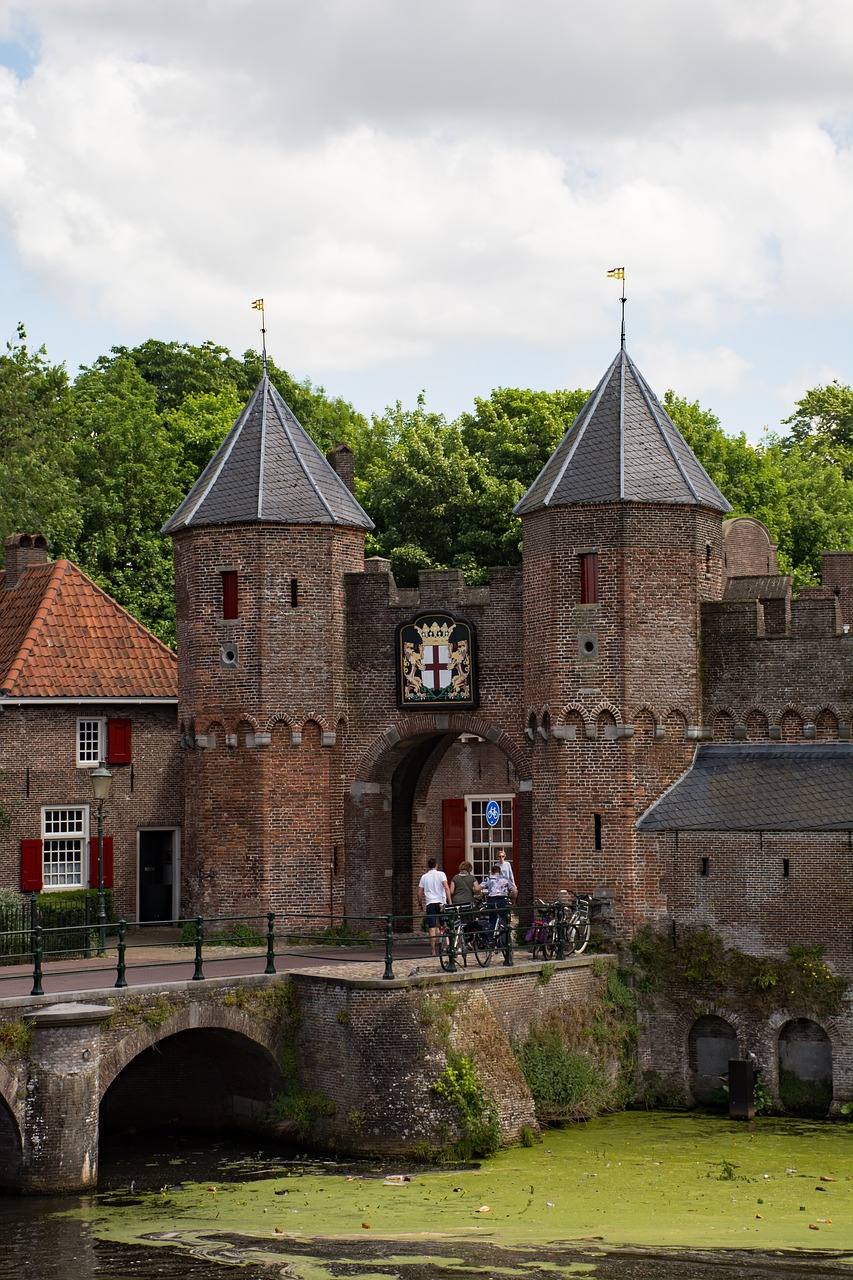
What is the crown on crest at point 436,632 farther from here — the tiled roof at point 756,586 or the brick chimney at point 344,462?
the tiled roof at point 756,586

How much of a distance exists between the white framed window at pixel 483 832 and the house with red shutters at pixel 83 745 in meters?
6.92

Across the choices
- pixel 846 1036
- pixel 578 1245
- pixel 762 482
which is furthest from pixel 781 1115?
pixel 762 482

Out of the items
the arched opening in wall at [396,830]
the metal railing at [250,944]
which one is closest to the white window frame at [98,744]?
the metal railing at [250,944]

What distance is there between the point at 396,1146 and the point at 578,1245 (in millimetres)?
4187

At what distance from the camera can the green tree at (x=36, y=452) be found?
40938 mm

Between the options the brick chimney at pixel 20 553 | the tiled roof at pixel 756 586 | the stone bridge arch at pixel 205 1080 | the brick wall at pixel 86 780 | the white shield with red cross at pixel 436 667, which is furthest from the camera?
the brick chimney at pixel 20 553

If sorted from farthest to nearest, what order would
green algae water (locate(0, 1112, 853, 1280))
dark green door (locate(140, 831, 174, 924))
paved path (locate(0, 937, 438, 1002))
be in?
dark green door (locate(140, 831, 174, 924)), paved path (locate(0, 937, 438, 1002)), green algae water (locate(0, 1112, 853, 1280))

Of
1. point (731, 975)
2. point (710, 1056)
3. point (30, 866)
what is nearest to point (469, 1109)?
point (710, 1056)

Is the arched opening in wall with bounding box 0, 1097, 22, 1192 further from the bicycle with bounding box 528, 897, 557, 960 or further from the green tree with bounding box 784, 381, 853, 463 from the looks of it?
the green tree with bounding box 784, 381, 853, 463

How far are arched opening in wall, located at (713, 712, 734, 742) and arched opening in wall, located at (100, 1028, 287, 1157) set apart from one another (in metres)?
8.18

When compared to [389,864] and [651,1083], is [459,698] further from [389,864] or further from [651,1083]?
[651,1083]

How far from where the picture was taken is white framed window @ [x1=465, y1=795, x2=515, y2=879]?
36.3m

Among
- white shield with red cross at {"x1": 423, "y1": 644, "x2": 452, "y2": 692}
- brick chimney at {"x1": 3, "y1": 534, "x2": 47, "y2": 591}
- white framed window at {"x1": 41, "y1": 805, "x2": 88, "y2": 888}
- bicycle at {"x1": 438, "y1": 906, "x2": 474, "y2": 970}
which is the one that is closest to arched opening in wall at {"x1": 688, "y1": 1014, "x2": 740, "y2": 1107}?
bicycle at {"x1": 438, "y1": 906, "x2": 474, "y2": 970}

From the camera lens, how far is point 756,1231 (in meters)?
18.2
